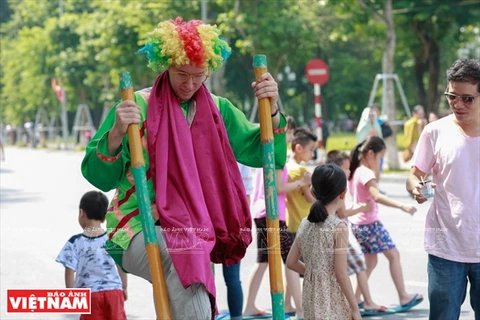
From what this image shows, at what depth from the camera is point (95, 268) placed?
5.57 meters

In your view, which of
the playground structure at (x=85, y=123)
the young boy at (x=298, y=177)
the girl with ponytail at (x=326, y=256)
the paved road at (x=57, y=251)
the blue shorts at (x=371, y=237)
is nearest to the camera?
the girl with ponytail at (x=326, y=256)

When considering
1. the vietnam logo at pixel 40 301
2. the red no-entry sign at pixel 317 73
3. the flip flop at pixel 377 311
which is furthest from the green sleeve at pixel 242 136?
the red no-entry sign at pixel 317 73

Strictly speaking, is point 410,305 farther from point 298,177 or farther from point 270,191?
point 270,191

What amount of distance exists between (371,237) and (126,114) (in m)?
4.11

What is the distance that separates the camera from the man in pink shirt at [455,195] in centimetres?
454

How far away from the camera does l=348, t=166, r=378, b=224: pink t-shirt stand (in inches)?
280

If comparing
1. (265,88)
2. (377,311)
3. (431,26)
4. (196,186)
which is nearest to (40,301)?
(377,311)

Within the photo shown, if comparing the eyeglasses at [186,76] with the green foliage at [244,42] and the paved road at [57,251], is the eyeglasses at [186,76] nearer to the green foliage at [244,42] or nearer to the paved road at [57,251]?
the paved road at [57,251]

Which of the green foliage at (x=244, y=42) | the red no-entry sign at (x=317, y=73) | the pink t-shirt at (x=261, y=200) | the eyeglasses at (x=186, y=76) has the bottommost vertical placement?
the pink t-shirt at (x=261, y=200)

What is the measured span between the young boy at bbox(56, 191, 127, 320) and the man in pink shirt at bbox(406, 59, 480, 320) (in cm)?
190

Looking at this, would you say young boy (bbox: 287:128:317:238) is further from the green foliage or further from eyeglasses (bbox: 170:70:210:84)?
the green foliage

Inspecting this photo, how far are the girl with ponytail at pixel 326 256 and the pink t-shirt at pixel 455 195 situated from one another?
0.54 metres

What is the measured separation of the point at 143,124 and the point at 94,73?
3864 centimetres

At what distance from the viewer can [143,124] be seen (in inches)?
147
